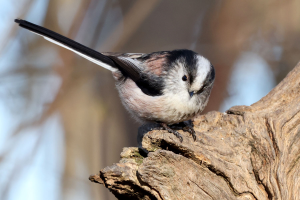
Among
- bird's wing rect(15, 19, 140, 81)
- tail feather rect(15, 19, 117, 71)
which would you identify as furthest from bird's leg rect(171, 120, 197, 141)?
tail feather rect(15, 19, 117, 71)

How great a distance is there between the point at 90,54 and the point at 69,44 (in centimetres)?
23

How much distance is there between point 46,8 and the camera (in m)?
4.86

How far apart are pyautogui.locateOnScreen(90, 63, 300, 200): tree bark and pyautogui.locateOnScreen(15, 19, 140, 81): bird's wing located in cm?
84

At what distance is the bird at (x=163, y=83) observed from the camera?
2695 mm

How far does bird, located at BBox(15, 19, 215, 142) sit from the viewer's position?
8.84ft

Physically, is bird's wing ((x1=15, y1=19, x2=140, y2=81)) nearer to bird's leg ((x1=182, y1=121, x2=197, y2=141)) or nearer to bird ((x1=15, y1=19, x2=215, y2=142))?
bird ((x1=15, y1=19, x2=215, y2=142))

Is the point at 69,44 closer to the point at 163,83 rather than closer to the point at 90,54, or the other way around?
the point at 90,54

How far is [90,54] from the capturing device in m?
3.03

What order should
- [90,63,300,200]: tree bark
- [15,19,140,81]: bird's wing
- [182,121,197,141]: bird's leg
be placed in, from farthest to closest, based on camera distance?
1. [15,19,140,81]: bird's wing
2. [182,121,197,141]: bird's leg
3. [90,63,300,200]: tree bark

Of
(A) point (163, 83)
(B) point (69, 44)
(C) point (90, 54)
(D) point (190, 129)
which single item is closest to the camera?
(D) point (190, 129)

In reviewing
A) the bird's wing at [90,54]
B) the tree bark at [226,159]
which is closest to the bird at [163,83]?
the bird's wing at [90,54]

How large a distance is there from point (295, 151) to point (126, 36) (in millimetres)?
3388

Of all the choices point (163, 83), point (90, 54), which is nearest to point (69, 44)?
point (90, 54)

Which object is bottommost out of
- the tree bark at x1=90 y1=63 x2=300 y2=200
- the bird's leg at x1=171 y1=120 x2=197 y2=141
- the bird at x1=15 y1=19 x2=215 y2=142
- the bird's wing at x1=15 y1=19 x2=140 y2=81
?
the tree bark at x1=90 y1=63 x2=300 y2=200
